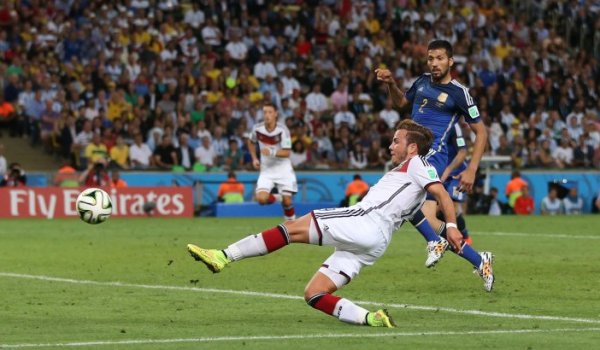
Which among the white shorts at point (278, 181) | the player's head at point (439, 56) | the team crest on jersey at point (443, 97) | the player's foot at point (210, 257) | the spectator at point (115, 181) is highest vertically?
the player's head at point (439, 56)

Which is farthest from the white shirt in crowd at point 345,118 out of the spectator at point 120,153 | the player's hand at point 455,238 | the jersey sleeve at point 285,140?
the player's hand at point 455,238

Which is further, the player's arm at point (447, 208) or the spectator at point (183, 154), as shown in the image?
the spectator at point (183, 154)

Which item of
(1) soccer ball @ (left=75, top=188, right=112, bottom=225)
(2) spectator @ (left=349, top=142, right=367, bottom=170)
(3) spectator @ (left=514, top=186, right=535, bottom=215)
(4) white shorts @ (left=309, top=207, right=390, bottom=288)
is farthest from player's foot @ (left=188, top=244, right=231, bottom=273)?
(2) spectator @ (left=349, top=142, right=367, bottom=170)

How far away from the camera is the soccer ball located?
1399 centimetres

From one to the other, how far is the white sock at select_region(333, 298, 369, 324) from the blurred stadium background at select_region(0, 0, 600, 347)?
52.2 ft

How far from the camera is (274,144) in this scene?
24734mm

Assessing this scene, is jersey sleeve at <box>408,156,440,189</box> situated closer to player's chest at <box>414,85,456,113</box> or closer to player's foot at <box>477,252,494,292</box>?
player's foot at <box>477,252,494,292</box>

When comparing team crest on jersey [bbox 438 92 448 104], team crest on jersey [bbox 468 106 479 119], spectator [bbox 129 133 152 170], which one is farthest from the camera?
spectator [bbox 129 133 152 170]

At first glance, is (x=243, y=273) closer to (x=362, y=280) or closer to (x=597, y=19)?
(x=362, y=280)

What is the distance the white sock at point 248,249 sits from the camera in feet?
34.7

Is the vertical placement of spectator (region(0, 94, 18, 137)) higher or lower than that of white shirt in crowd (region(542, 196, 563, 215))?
higher

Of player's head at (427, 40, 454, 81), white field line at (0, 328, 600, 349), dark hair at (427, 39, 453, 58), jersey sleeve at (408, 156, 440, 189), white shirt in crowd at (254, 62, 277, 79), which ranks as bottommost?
white field line at (0, 328, 600, 349)

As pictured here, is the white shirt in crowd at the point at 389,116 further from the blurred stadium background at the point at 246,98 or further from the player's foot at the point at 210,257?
the player's foot at the point at 210,257

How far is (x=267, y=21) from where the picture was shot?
122 ft
